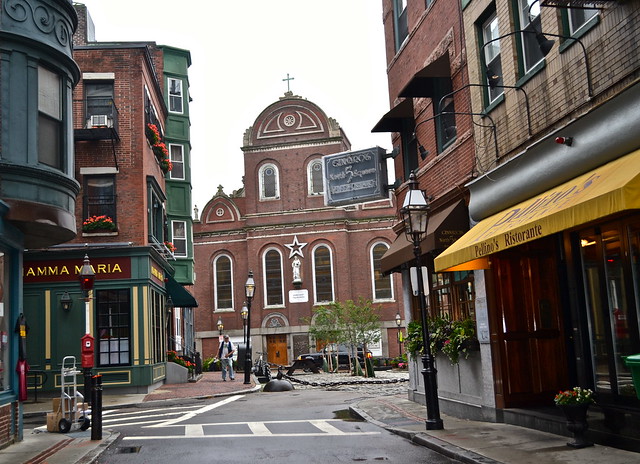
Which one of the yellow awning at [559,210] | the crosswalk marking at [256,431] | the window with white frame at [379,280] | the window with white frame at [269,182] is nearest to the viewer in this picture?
the yellow awning at [559,210]

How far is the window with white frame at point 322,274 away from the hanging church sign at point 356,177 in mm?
32380

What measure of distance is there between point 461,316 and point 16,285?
26.4 feet

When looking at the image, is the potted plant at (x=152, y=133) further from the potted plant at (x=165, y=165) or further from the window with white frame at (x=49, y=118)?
the window with white frame at (x=49, y=118)

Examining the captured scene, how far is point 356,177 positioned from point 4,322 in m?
8.97

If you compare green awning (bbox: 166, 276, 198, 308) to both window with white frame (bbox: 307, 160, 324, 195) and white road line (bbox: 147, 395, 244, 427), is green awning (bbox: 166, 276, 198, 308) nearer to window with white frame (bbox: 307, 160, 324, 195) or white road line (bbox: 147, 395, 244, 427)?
white road line (bbox: 147, 395, 244, 427)

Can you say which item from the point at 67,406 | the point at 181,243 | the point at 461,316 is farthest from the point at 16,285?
the point at 181,243

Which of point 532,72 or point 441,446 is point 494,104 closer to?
point 532,72

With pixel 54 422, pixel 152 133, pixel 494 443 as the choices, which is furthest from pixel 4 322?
pixel 152 133

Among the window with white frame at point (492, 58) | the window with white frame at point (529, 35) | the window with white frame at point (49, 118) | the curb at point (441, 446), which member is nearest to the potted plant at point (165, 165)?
the window with white frame at point (49, 118)

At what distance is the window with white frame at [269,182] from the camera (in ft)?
173

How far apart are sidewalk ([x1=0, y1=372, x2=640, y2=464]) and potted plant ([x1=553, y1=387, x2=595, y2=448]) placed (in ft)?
0.52

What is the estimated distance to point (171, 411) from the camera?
1792 cm

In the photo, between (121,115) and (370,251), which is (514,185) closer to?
(121,115)

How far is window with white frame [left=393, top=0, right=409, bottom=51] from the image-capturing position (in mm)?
18289
